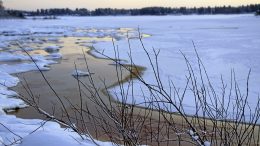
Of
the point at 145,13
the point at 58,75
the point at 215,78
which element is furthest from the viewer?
the point at 145,13

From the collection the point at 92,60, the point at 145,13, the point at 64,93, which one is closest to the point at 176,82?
the point at 64,93

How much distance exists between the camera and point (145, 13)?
322 ft

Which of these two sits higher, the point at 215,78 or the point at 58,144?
the point at 58,144

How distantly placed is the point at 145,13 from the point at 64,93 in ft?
299

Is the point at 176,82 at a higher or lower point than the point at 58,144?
lower

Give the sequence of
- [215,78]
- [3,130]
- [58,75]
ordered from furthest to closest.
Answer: [58,75] → [215,78] → [3,130]

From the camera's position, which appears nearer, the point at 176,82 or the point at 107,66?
the point at 176,82

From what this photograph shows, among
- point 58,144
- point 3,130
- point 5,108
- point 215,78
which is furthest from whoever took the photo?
point 215,78

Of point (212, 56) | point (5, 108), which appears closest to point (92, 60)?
point (212, 56)

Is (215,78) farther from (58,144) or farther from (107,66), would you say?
(58,144)

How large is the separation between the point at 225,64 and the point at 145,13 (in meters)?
88.5

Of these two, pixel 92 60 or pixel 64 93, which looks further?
pixel 92 60

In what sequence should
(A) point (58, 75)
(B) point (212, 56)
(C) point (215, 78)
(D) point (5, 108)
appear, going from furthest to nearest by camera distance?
(B) point (212, 56) → (A) point (58, 75) → (C) point (215, 78) → (D) point (5, 108)

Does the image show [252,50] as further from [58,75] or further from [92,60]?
[58,75]
